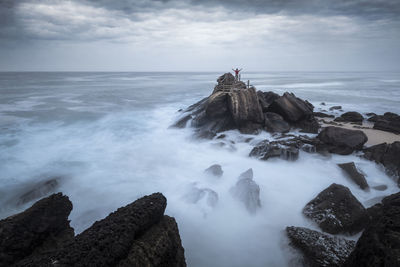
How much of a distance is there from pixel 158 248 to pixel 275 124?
11.3 meters

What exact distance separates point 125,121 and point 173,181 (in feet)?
36.5

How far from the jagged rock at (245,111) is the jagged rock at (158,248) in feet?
31.9

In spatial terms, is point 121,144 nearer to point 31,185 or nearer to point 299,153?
point 31,185

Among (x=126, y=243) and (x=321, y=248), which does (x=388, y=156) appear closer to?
(x=321, y=248)

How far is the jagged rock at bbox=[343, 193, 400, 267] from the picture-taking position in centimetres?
269

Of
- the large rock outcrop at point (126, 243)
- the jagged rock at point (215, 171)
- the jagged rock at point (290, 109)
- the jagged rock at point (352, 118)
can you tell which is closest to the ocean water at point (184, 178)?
the jagged rock at point (215, 171)

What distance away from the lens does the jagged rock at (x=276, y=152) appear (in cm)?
975

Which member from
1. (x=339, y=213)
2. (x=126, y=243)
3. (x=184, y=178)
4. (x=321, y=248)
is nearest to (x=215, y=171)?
(x=184, y=178)

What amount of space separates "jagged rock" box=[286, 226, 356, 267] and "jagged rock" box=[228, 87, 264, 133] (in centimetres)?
826

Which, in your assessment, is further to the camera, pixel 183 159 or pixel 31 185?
pixel 183 159

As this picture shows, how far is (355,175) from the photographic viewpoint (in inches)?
318

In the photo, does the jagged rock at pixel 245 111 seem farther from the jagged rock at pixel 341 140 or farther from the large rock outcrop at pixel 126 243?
the large rock outcrop at pixel 126 243

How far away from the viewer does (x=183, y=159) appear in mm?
10883

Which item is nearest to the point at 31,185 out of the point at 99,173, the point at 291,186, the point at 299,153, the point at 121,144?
the point at 99,173
